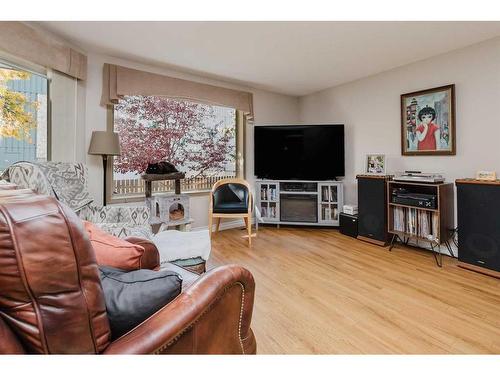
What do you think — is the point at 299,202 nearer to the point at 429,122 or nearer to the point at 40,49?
the point at 429,122

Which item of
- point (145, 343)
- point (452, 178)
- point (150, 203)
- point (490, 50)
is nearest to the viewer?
point (145, 343)

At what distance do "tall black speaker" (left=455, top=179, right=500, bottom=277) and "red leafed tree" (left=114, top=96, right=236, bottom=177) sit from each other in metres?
3.08

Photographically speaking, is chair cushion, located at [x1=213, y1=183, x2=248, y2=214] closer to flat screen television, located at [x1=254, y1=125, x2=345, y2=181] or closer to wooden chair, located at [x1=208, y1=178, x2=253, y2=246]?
wooden chair, located at [x1=208, y1=178, x2=253, y2=246]

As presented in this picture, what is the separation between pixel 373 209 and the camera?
3.40 meters

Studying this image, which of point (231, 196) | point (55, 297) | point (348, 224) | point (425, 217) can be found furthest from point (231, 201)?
point (55, 297)

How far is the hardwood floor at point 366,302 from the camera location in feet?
5.01

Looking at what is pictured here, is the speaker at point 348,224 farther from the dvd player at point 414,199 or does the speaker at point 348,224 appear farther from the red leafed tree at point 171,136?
the red leafed tree at point 171,136

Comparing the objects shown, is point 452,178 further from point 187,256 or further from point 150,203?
point 150,203

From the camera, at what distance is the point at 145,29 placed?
8.20 ft

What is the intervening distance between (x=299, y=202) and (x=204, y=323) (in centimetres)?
363

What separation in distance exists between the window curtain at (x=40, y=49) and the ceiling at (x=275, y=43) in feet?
0.43

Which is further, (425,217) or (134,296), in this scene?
(425,217)
